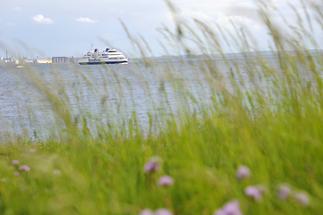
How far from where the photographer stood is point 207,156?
2.84 m

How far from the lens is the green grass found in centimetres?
220

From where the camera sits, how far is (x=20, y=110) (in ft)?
18.4

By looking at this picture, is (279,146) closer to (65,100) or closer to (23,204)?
(23,204)

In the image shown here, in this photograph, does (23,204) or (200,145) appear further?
(200,145)

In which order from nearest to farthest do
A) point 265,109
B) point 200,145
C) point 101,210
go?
point 101,210 → point 200,145 → point 265,109

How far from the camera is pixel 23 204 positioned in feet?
8.80

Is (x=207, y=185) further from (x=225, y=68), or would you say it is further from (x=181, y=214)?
(x=225, y=68)

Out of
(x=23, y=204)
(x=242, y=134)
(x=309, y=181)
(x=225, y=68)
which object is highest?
(x=225, y=68)

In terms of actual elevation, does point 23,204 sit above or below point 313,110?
below

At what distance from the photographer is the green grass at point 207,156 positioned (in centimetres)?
220

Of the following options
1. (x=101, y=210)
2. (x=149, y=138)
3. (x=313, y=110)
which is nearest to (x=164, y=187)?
(x=101, y=210)

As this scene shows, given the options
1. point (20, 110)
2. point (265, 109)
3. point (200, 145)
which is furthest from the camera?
point (20, 110)

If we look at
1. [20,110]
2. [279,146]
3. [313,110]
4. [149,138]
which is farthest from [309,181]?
[20,110]

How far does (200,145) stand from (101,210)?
0.91m
